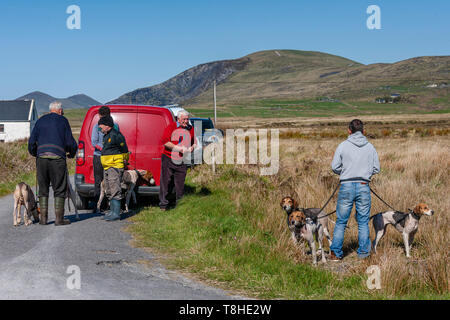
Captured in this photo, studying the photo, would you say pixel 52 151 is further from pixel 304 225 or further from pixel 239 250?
pixel 304 225

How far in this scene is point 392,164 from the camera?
19.5 m

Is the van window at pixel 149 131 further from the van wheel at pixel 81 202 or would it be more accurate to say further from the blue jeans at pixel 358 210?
the blue jeans at pixel 358 210

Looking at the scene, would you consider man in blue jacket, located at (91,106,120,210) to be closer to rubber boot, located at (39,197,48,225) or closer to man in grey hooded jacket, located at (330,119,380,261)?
rubber boot, located at (39,197,48,225)

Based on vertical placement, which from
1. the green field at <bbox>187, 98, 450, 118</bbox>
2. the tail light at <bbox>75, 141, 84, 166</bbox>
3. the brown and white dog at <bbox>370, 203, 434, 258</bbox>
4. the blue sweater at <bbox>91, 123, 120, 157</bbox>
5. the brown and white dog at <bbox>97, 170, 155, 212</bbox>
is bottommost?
the brown and white dog at <bbox>370, 203, 434, 258</bbox>

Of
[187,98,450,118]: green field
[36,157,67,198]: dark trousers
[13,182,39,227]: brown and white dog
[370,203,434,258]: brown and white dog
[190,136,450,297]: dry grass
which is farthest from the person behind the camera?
[187,98,450,118]: green field

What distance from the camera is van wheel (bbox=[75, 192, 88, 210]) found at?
1105 centimetres

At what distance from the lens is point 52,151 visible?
8867 millimetres

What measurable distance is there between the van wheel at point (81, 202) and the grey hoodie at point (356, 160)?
589 cm

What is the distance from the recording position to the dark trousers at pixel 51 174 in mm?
8906

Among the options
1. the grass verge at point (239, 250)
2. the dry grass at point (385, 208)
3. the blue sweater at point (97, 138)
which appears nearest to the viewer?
the grass verge at point (239, 250)

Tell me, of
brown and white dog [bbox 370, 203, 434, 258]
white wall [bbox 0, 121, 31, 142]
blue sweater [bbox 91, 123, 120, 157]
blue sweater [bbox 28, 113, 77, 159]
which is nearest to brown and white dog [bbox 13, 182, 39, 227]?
blue sweater [bbox 28, 113, 77, 159]

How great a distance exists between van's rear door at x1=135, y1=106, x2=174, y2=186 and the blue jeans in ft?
14.4

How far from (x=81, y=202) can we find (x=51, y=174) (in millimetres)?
2301

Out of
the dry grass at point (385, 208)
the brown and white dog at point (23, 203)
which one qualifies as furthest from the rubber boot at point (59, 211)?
the dry grass at point (385, 208)
